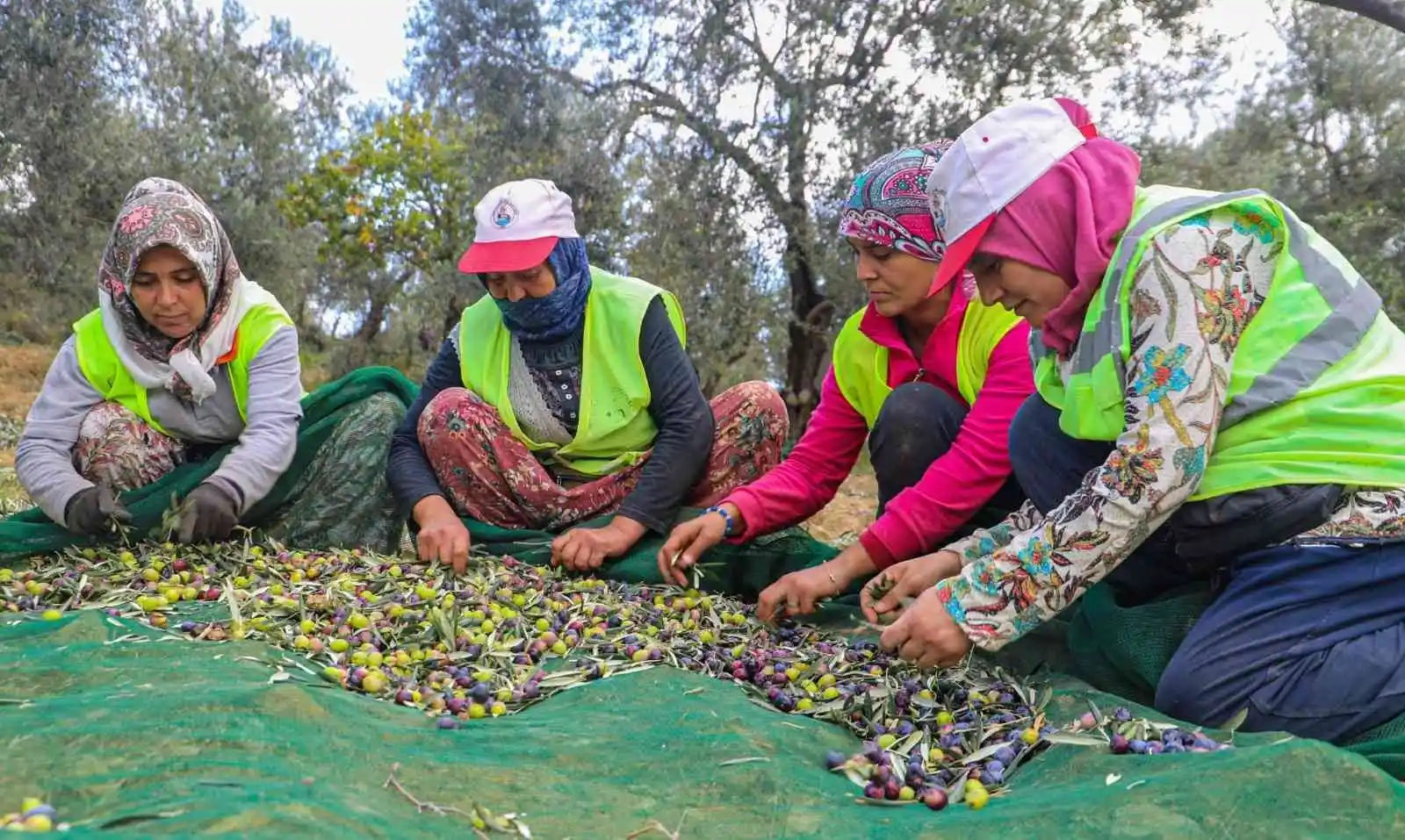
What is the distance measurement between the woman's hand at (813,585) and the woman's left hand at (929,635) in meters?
0.62

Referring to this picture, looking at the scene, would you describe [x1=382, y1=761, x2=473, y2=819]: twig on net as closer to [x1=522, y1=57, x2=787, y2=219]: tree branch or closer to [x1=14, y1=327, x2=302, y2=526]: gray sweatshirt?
[x1=14, y1=327, x2=302, y2=526]: gray sweatshirt

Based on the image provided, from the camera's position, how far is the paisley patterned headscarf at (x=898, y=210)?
106 inches

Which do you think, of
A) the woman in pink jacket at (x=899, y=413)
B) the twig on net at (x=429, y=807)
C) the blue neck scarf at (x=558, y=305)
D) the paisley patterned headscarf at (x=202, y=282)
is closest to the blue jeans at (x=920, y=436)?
the woman in pink jacket at (x=899, y=413)

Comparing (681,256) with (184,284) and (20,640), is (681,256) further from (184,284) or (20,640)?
(20,640)

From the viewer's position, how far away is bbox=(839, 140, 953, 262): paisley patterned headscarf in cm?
269

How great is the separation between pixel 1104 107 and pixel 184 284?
19.1 feet

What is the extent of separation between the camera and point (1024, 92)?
22.2 feet

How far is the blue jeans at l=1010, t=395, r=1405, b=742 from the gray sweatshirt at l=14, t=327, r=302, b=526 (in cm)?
249

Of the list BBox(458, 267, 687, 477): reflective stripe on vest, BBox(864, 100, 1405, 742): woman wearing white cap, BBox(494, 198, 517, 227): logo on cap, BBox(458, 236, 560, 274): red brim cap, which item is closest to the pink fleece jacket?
BBox(458, 267, 687, 477): reflective stripe on vest

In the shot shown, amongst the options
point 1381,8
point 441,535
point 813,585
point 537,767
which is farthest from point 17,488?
point 1381,8

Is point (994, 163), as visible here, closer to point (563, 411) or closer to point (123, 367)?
point (563, 411)

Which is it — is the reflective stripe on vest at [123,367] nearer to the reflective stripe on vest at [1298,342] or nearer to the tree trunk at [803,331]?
the reflective stripe on vest at [1298,342]

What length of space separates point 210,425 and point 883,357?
2066mm

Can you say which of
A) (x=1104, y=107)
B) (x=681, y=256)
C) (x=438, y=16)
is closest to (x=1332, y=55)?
(x=1104, y=107)
